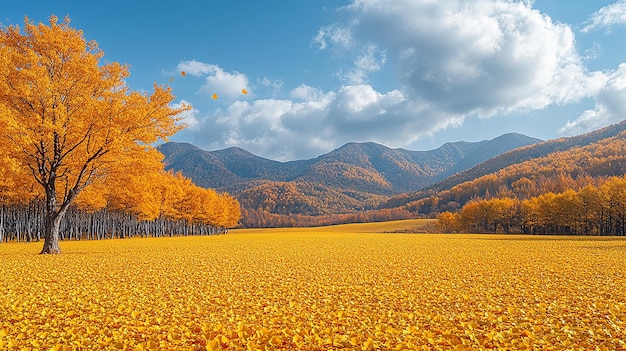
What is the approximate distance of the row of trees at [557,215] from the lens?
194 feet

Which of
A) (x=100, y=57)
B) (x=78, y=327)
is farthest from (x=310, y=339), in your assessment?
(x=100, y=57)

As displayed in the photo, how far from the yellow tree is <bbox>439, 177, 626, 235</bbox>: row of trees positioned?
67.0m

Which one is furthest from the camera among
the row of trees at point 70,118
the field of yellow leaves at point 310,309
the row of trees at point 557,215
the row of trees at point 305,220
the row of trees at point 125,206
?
the row of trees at point 305,220

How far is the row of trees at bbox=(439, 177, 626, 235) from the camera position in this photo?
5922 centimetres

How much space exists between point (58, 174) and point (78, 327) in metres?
18.7

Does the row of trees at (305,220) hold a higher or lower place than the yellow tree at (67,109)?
lower

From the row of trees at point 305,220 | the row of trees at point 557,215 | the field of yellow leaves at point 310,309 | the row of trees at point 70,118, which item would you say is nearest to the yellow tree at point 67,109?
the row of trees at point 70,118

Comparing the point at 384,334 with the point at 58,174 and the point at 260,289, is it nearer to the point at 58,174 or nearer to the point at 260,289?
the point at 260,289

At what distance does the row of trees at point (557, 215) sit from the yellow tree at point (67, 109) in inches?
2639

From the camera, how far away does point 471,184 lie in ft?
538

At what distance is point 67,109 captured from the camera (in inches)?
773

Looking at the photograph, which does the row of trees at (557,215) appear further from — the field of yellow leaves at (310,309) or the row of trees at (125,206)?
the field of yellow leaves at (310,309)

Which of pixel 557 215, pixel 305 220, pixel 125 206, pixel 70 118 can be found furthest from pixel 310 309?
pixel 305 220

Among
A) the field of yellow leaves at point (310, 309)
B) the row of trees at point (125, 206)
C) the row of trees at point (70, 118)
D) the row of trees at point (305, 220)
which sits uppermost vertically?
the row of trees at point (70, 118)
